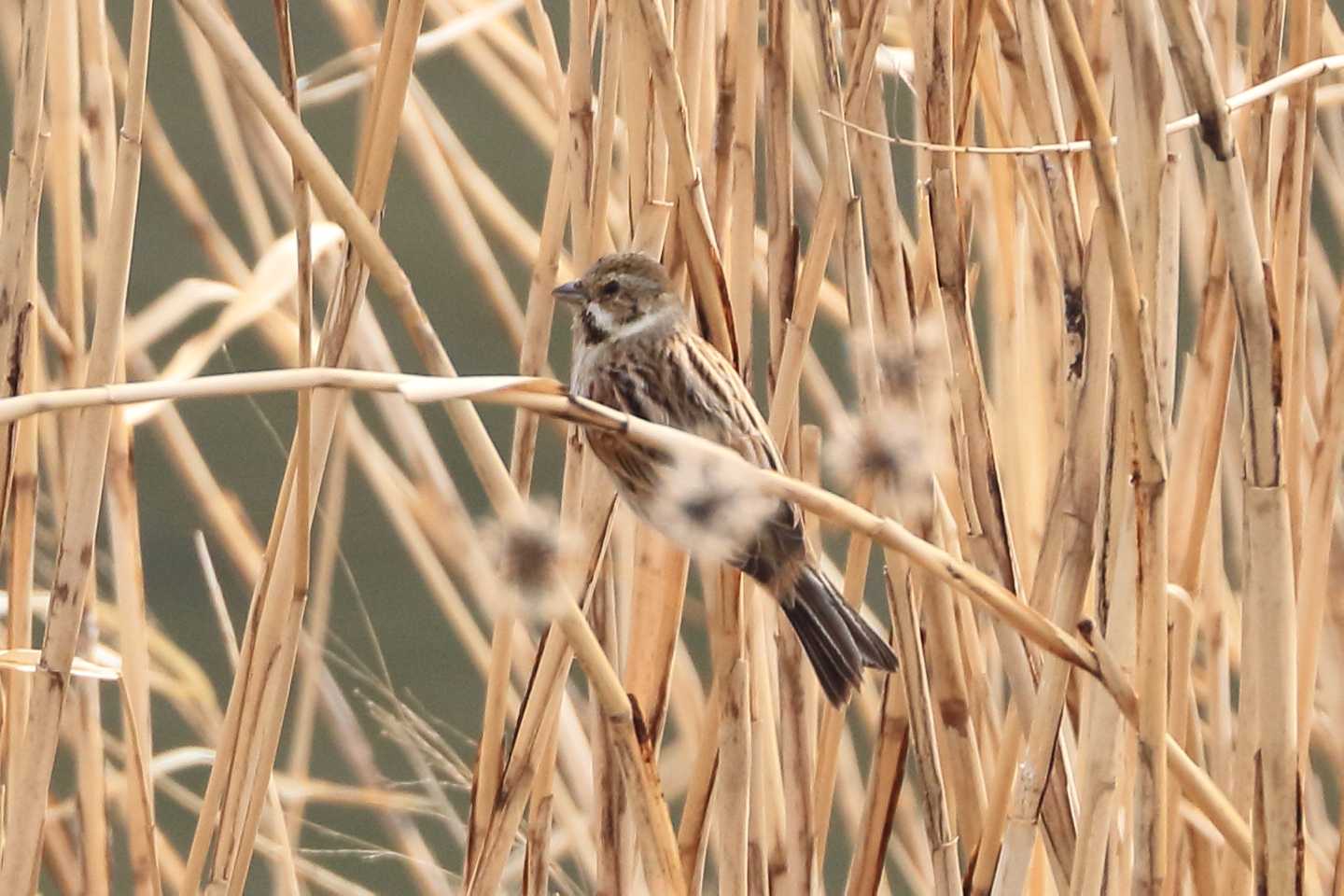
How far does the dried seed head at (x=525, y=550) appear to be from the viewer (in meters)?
1.08

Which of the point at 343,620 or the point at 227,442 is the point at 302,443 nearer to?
the point at 343,620

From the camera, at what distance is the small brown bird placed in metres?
1.27

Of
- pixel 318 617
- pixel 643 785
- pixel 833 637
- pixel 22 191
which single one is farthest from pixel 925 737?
pixel 318 617

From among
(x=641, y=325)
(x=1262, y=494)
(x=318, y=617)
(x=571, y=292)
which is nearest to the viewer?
(x=1262, y=494)

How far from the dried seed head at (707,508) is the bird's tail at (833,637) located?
4.9 inches

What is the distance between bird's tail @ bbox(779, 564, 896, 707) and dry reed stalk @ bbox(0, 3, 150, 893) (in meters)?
0.49

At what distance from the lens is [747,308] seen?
1.33 meters

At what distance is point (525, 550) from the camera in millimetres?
1102

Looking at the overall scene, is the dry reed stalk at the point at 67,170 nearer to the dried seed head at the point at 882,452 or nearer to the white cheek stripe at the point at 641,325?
the white cheek stripe at the point at 641,325

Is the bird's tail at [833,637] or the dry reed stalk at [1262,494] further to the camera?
the bird's tail at [833,637]

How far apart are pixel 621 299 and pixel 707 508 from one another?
563 mm

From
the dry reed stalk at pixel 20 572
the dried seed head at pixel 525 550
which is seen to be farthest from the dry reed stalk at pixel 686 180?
the dry reed stalk at pixel 20 572

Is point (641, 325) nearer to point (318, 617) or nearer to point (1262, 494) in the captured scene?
point (318, 617)

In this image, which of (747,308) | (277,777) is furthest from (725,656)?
(277,777)
